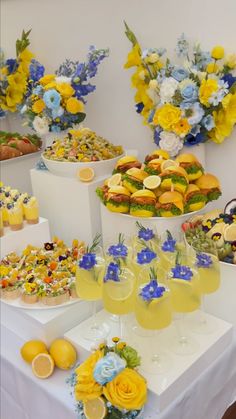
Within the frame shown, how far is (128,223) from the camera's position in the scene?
150 centimetres

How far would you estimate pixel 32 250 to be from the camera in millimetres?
1476

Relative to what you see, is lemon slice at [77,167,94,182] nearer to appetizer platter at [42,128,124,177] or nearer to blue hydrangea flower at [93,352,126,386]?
appetizer platter at [42,128,124,177]

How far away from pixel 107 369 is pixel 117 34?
172cm

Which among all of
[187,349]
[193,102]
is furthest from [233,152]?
[187,349]

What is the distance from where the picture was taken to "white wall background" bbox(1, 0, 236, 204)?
1.82m

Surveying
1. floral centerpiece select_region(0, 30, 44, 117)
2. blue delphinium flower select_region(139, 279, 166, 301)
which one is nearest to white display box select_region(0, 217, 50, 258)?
blue delphinium flower select_region(139, 279, 166, 301)

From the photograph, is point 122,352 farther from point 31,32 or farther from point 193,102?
point 31,32

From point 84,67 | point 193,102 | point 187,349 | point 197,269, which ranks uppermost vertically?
point 84,67

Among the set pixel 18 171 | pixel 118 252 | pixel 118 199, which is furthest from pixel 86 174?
pixel 18 171

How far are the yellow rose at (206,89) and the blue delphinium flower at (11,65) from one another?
4.19 ft

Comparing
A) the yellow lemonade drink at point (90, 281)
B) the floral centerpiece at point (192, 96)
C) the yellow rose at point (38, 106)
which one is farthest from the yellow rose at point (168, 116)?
the yellow lemonade drink at point (90, 281)

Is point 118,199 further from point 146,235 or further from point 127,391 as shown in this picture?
point 127,391

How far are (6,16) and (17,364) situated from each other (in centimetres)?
228

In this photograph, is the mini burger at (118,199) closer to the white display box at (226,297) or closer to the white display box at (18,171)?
the white display box at (226,297)
